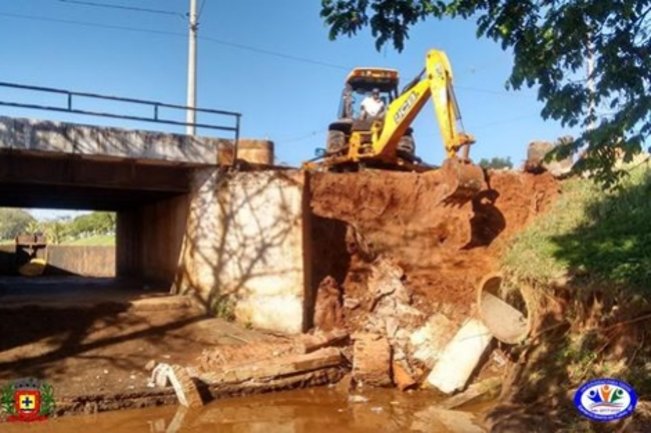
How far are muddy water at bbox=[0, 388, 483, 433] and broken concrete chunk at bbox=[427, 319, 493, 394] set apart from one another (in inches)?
15.7

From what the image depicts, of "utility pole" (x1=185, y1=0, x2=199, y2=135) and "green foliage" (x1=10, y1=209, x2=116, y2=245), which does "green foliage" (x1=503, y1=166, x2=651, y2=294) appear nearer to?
"utility pole" (x1=185, y1=0, x2=199, y2=135)

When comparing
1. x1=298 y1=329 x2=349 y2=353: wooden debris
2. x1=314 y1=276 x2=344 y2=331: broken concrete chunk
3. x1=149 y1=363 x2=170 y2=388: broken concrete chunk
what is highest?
x1=314 y1=276 x2=344 y2=331: broken concrete chunk

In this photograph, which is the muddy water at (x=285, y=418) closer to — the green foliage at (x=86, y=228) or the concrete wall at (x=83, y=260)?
the concrete wall at (x=83, y=260)

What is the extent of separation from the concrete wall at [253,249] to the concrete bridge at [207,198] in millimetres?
19

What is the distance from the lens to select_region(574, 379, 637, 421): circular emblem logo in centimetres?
527

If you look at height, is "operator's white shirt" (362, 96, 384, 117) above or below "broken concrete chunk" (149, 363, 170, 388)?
above

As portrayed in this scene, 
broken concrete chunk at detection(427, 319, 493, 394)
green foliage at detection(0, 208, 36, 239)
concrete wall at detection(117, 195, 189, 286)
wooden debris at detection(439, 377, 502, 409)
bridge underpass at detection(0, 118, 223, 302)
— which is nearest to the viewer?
wooden debris at detection(439, 377, 502, 409)

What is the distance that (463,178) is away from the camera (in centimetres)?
1155

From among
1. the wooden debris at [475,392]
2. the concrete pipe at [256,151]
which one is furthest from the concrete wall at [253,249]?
the wooden debris at [475,392]

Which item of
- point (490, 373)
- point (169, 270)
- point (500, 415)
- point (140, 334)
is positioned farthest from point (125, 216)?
point (500, 415)

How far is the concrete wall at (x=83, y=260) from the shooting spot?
2695 cm

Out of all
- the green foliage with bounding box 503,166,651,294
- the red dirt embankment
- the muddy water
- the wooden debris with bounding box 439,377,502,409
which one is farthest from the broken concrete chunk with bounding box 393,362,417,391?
the green foliage with bounding box 503,166,651,294

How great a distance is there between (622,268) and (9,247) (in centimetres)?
2340

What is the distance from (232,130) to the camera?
13156 mm
